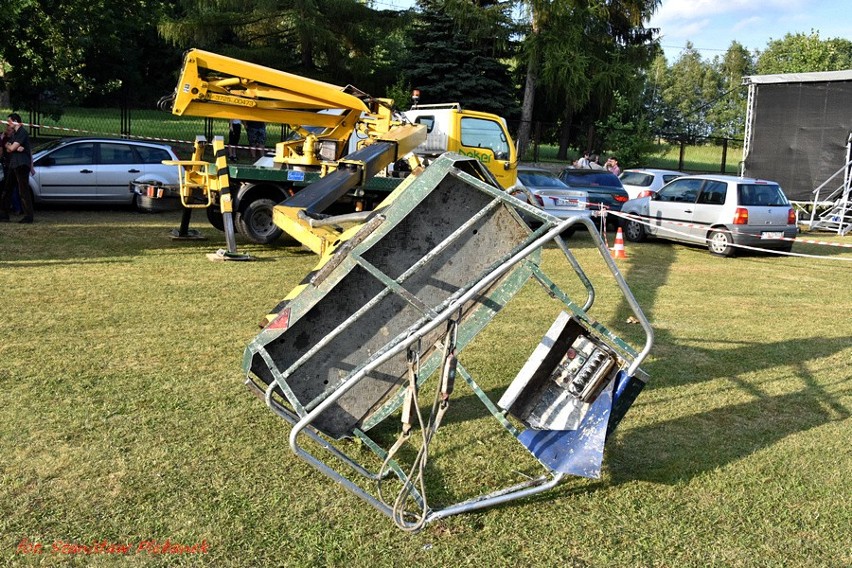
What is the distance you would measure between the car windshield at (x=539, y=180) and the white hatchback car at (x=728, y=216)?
197 cm

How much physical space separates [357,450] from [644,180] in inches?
714

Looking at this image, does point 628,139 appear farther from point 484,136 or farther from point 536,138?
point 484,136

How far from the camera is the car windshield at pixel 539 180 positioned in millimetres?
17078

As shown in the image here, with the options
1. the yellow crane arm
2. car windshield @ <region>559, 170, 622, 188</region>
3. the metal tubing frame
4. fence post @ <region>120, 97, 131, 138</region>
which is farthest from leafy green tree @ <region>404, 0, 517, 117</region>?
the metal tubing frame

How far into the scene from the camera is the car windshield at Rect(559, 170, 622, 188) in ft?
63.6

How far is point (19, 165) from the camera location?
14008 millimetres

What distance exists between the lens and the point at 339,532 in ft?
13.1

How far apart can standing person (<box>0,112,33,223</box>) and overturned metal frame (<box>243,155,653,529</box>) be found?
37.1 ft

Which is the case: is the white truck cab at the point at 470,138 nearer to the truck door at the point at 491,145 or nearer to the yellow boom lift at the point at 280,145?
the truck door at the point at 491,145

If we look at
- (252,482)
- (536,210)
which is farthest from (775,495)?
(252,482)

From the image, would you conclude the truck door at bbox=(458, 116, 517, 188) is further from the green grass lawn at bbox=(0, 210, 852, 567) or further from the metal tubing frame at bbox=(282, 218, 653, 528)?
the metal tubing frame at bbox=(282, 218, 653, 528)

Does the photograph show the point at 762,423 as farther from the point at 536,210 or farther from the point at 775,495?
the point at 536,210

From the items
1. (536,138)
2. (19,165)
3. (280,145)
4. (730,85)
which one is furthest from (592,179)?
(730,85)

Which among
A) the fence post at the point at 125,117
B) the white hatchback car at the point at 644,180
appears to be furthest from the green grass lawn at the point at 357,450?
the fence post at the point at 125,117
